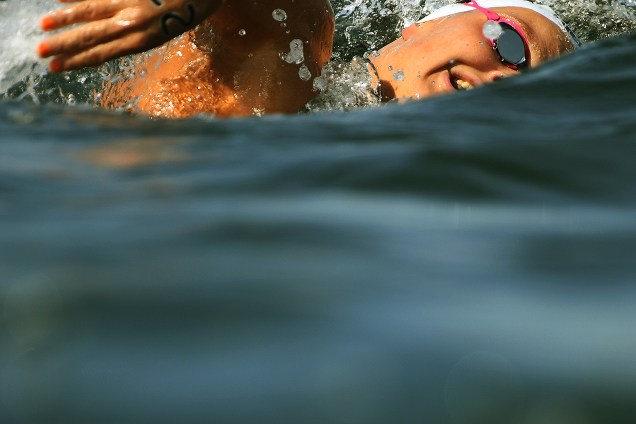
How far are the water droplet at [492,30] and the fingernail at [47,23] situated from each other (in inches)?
63.6

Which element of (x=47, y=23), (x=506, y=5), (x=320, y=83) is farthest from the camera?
(x=506, y=5)

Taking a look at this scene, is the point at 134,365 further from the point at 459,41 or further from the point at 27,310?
the point at 459,41

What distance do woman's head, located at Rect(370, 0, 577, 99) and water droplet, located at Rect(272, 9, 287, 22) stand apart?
571 mm

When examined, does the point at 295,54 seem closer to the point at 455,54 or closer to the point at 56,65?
the point at 455,54

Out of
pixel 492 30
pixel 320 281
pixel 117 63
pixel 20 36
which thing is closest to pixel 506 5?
pixel 492 30

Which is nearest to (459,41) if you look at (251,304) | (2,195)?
(2,195)

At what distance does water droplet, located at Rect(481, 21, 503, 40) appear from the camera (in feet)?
10.1

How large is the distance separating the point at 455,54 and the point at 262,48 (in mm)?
751

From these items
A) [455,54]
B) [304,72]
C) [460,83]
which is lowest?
[460,83]

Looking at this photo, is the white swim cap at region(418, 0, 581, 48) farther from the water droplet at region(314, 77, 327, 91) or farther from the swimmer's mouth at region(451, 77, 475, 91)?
the water droplet at region(314, 77, 327, 91)

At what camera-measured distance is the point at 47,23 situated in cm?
196

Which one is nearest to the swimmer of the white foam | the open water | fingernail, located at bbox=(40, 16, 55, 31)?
fingernail, located at bbox=(40, 16, 55, 31)

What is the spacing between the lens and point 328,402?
1.67 feet

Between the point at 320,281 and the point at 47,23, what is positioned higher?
the point at 320,281
